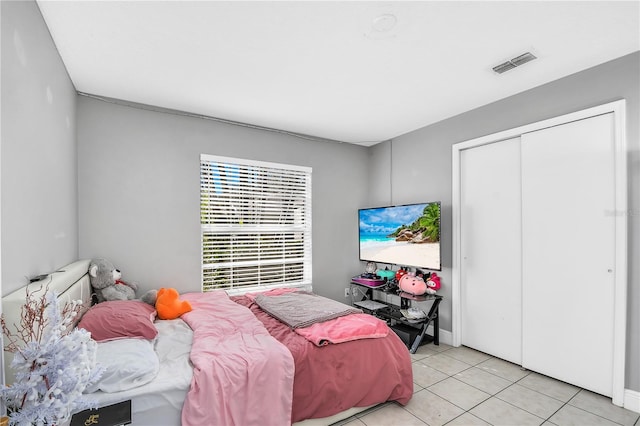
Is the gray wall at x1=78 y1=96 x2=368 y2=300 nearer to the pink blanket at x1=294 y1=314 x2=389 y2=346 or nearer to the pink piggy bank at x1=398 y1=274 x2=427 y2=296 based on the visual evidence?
the pink blanket at x1=294 y1=314 x2=389 y2=346

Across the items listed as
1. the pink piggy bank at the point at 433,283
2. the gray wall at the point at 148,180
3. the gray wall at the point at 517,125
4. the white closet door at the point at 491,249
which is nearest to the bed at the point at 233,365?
the gray wall at the point at 148,180

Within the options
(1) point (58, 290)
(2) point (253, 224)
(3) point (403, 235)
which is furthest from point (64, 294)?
(3) point (403, 235)

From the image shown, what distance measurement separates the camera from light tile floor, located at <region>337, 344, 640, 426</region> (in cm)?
214

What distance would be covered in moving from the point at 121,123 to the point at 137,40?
4.09 ft

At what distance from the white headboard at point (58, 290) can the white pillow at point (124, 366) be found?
1.11 feet

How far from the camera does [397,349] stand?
2348 mm

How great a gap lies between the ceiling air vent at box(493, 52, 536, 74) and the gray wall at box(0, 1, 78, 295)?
298 centimetres

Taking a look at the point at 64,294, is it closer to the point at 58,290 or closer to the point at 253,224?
the point at 58,290

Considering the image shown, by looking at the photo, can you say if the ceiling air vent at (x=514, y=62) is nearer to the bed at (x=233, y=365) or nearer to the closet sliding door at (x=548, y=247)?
the closet sliding door at (x=548, y=247)

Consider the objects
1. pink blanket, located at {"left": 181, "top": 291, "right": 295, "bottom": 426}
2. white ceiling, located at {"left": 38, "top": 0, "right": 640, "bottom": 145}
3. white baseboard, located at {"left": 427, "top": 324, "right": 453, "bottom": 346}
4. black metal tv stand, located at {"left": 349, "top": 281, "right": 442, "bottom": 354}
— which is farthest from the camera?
white baseboard, located at {"left": 427, "top": 324, "right": 453, "bottom": 346}

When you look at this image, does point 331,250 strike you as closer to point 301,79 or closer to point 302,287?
point 302,287

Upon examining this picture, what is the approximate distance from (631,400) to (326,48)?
3.31 m

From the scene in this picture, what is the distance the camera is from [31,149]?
1682 millimetres

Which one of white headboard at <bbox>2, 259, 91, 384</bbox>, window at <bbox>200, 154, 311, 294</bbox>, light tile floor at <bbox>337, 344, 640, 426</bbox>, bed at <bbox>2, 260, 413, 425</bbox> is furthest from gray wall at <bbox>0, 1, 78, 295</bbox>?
light tile floor at <bbox>337, 344, 640, 426</bbox>
